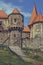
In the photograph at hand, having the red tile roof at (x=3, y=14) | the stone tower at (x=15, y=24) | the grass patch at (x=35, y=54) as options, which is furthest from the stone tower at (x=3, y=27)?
the grass patch at (x=35, y=54)

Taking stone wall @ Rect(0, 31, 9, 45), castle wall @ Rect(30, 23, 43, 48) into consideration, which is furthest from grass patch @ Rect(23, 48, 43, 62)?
stone wall @ Rect(0, 31, 9, 45)

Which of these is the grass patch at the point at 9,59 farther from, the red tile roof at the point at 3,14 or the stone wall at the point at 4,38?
the red tile roof at the point at 3,14

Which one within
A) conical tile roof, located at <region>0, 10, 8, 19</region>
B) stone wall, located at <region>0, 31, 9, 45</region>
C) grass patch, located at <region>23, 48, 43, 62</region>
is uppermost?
conical tile roof, located at <region>0, 10, 8, 19</region>

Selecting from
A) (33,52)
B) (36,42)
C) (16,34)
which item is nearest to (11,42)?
(16,34)

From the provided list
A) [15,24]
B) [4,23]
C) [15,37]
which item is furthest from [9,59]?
[4,23]

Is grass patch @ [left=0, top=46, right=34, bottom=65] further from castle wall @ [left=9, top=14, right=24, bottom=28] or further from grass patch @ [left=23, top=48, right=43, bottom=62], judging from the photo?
castle wall @ [left=9, top=14, right=24, bottom=28]

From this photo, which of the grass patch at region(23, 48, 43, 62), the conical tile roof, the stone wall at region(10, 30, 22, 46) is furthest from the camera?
the conical tile roof

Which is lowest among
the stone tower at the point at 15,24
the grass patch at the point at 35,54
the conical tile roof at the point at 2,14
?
the grass patch at the point at 35,54

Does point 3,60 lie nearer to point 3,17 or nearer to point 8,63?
point 8,63

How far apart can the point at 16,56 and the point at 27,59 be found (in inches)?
126

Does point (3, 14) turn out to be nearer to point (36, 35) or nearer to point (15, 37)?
point (15, 37)

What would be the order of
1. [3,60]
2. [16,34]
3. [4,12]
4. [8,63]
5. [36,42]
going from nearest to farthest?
[8,63]
[3,60]
[36,42]
[16,34]
[4,12]

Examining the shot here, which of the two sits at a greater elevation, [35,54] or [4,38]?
[4,38]

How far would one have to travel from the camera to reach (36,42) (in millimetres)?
69688
